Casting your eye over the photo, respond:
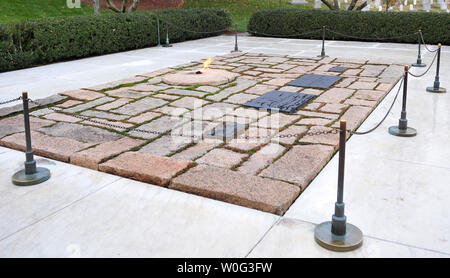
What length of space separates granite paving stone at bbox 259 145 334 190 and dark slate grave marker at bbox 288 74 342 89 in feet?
11.0

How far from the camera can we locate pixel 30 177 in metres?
4.33

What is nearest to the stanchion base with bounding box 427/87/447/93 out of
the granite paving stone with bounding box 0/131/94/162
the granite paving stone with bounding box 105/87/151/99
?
the granite paving stone with bounding box 105/87/151/99

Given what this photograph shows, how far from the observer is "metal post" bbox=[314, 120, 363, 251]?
124 inches

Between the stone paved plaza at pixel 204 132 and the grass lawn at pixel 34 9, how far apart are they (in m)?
14.1

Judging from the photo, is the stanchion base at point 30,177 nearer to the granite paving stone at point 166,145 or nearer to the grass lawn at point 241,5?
the granite paving stone at point 166,145

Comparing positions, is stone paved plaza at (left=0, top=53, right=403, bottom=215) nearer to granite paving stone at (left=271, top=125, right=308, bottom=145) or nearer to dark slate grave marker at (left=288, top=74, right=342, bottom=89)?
granite paving stone at (left=271, top=125, right=308, bottom=145)

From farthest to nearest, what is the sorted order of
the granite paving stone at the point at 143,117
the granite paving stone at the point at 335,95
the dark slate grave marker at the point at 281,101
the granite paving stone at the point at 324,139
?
the granite paving stone at the point at 335,95, the dark slate grave marker at the point at 281,101, the granite paving stone at the point at 143,117, the granite paving stone at the point at 324,139

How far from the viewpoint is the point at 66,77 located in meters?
9.61

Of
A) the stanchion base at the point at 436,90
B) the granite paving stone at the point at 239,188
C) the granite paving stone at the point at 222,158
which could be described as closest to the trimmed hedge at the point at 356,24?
the stanchion base at the point at 436,90

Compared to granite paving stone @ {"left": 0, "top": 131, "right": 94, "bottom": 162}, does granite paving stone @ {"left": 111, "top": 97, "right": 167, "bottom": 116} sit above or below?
above

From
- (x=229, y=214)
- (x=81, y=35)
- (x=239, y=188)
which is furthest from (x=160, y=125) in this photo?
(x=81, y=35)

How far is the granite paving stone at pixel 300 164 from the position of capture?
427 cm
